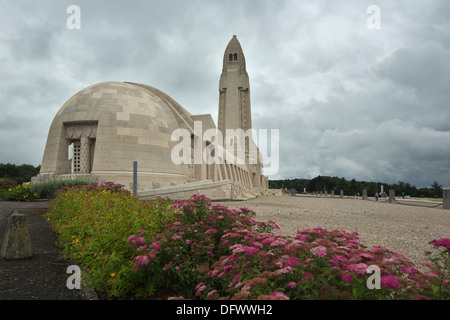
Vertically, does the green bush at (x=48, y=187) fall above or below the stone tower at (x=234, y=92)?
below

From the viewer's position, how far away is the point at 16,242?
212 inches

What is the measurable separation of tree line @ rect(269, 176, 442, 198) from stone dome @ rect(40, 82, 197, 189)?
43.6 meters

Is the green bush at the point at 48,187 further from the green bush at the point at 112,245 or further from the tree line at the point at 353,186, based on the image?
the tree line at the point at 353,186

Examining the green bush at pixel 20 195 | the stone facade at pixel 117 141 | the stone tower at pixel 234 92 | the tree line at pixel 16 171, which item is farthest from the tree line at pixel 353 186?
the tree line at pixel 16 171

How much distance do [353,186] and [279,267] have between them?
286ft

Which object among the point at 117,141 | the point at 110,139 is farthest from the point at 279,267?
the point at 110,139

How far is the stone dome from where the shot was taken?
789 inches

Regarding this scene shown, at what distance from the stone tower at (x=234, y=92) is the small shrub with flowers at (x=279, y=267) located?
52383 mm

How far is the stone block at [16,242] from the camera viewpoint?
211 inches

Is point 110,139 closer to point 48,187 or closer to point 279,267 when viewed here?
point 48,187

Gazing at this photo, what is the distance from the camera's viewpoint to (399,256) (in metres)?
2.80
